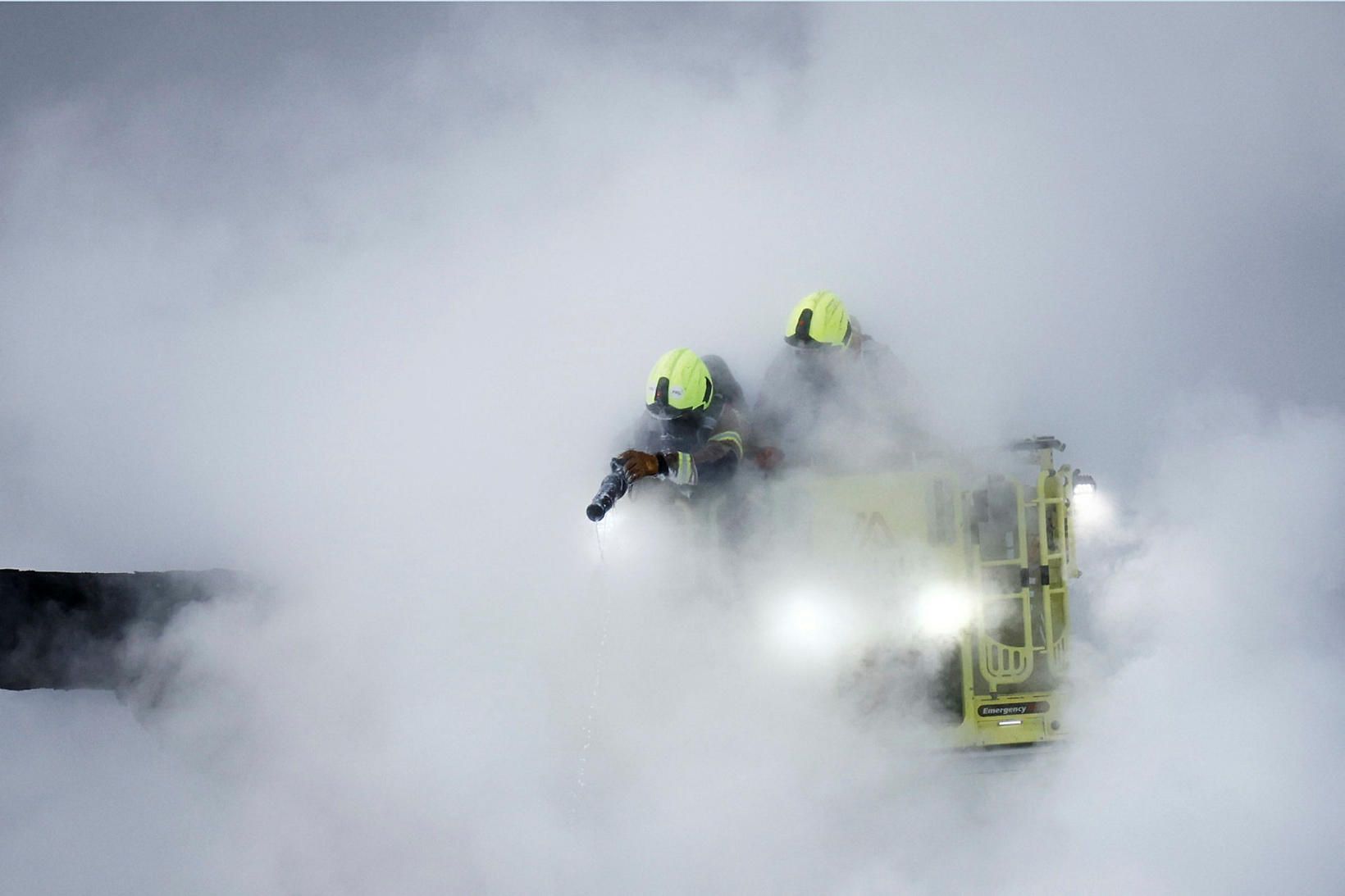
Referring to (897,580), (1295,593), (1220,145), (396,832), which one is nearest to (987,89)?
(1220,145)

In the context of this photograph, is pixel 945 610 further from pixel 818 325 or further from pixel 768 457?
pixel 818 325

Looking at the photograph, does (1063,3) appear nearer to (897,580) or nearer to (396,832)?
(897,580)

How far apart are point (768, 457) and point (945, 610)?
1.27 m

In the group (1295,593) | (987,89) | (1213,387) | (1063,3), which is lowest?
(1295,593)

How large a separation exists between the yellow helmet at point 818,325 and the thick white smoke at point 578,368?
3.49 ft

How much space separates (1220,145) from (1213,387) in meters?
1.72

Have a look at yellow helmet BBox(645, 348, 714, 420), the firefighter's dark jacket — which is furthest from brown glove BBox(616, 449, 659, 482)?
yellow helmet BBox(645, 348, 714, 420)

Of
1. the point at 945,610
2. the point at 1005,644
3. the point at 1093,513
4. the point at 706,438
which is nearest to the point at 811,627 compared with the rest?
the point at 945,610

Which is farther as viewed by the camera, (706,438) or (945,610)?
(706,438)

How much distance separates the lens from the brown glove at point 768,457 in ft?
18.4

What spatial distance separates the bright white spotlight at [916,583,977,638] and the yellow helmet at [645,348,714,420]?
5.72ft

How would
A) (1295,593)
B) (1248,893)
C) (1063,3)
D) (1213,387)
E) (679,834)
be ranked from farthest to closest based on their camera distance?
(1063,3), (1213,387), (1295,593), (679,834), (1248,893)

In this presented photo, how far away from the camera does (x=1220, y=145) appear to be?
7609 mm

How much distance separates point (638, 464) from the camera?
4945 mm
